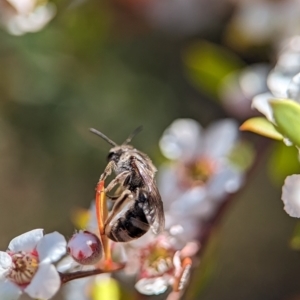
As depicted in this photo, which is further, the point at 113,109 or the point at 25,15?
the point at 113,109

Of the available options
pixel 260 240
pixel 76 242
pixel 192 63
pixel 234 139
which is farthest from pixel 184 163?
pixel 260 240

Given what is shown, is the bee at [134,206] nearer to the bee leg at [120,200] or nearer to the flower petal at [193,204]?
the bee leg at [120,200]

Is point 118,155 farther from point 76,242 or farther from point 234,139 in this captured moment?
point 234,139

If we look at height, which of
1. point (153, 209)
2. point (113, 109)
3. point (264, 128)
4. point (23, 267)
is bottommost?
point (113, 109)

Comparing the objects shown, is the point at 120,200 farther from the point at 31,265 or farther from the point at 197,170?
the point at 197,170

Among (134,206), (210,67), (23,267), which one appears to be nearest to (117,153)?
(134,206)

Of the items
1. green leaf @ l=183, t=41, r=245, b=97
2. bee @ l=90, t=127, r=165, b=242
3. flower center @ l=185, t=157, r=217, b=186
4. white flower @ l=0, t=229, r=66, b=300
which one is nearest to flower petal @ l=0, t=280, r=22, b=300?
white flower @ l=0, t=229, r=66, b=300

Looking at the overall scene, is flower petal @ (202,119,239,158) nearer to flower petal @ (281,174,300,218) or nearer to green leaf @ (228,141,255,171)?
green leaf @ (228,141,255,171)
